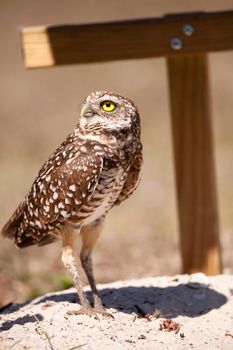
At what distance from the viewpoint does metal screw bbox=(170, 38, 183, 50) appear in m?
4.81

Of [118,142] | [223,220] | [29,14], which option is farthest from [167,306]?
[29,14]

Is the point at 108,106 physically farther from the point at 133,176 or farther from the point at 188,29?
the point at 188,29

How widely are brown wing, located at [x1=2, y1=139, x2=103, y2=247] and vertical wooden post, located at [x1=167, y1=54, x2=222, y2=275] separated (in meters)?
1.17

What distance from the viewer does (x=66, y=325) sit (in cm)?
401

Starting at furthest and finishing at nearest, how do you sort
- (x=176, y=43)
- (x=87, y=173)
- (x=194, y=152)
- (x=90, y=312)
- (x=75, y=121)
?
(x=75, y=121), (x=194, y=152), (x=176, y=43), (x=90, y=312), (x=87, y=173)

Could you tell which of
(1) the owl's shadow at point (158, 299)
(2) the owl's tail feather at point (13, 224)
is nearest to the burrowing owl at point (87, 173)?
(2) the owl's tail feather at point (13, 224)

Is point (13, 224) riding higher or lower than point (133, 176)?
lower

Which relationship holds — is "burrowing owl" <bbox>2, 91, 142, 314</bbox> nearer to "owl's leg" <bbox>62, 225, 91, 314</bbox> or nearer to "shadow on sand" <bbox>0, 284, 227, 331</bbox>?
"owl's leg" <bbox>62, 225, 91, 314</bbox>

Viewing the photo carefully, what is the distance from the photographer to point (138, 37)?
4.82 meters

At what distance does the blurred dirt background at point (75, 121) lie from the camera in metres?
6.71

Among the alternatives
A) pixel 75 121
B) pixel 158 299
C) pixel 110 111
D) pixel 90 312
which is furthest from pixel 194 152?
pixel 75 121

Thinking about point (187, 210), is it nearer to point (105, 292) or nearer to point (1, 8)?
point (105, 292)

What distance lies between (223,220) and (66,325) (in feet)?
13.6

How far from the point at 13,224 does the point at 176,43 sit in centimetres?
148
